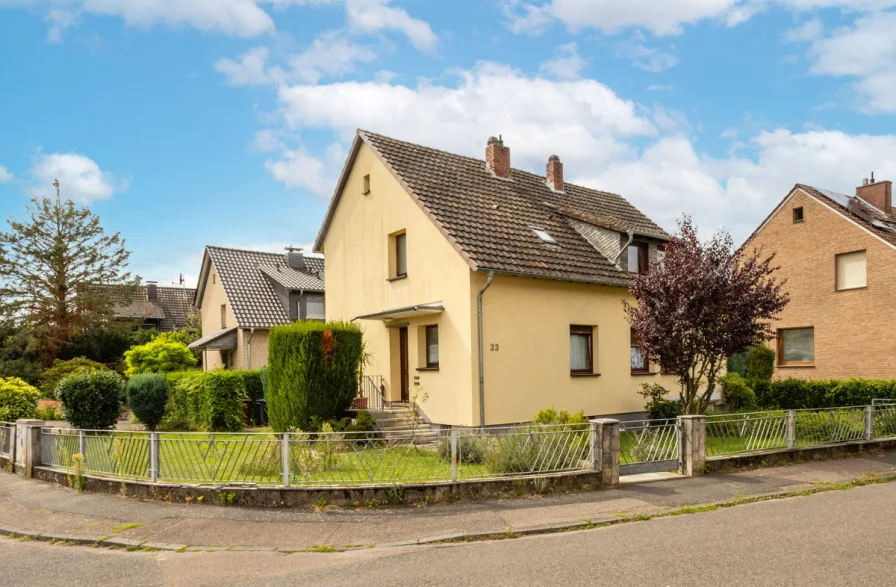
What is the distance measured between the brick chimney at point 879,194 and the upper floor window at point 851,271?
4974 mm

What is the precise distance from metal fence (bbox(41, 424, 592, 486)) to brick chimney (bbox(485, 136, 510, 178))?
429 inches

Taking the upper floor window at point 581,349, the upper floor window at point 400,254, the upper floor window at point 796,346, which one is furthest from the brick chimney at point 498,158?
the upper floor window at point 796,346

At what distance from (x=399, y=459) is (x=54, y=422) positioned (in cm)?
1500

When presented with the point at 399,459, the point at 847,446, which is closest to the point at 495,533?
the point at 399,459

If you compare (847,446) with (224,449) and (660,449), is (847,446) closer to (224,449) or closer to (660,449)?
(660,449)

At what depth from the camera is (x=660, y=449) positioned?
11180mm

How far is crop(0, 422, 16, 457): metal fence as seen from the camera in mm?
13023

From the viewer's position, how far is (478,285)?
14.5m

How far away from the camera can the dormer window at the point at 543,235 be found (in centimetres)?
1684

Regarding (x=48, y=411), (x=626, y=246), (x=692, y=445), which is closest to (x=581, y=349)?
(x=626, y=246)

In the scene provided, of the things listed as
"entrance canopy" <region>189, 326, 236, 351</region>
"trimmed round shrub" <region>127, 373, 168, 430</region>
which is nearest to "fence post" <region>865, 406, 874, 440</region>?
"trimmed round shrub" <region>127, 373, 168, 430</region>

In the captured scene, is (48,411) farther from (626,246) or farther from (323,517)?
(626,246)

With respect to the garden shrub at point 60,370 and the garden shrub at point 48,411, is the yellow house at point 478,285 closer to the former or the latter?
the garden shrub at point 48,411

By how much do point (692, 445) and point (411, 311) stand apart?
22.8 feet
